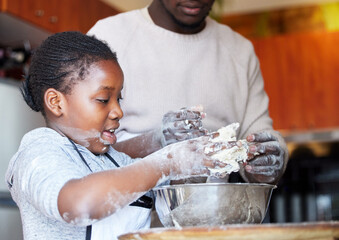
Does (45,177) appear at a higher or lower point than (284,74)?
lower

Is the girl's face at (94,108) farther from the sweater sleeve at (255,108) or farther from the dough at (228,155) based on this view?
the sweater sleeve at (255,108)

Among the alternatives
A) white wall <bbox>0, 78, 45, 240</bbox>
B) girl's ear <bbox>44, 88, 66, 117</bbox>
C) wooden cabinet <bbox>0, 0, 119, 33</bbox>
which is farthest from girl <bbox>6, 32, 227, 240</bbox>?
wooden cabinet <bbox>0, 0, 119, 33</bbox>

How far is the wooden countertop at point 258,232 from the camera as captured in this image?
2.47 ft

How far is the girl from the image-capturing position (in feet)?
2.85

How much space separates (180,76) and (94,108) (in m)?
0.55

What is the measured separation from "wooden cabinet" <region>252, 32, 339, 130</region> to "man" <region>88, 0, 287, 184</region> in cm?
261

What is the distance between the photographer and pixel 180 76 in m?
1.58

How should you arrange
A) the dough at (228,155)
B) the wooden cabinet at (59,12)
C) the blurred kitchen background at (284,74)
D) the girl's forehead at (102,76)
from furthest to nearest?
the wooden cabinet at (59,12) < the blurred kitchen background at (284,74) < the girl's forehead at (102,76) < the dough at (228,155)

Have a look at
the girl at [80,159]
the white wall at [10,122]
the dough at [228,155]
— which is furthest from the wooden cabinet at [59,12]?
the dough at [228,155]

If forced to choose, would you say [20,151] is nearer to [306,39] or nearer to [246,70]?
[246,70]

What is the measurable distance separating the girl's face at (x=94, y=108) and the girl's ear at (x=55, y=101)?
0.03 ft

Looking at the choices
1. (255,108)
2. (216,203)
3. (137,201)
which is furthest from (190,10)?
(216,203)

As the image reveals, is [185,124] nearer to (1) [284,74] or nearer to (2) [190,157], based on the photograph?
(2) [190,157]

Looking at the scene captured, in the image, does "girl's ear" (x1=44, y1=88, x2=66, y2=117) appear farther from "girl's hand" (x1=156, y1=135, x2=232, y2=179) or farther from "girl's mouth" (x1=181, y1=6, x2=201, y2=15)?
"girl's mouth" (x1=181, y1=6, x2=201, y2=15)
